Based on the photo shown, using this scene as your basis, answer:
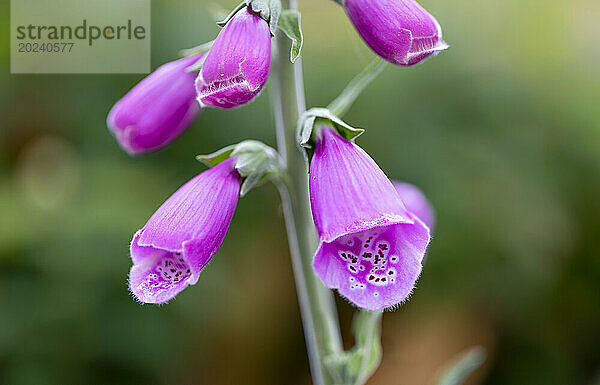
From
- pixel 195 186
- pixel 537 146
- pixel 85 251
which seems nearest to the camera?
pixel 195 186

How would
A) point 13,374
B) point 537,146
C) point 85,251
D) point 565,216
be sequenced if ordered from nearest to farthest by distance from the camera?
1. point 13,374
2. point 85,251
3. point 565,216
4. point 537,146

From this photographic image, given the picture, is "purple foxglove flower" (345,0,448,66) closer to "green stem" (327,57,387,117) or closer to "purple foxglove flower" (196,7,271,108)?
"green stem" (327,57,387,117)

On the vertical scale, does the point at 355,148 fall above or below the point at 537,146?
above

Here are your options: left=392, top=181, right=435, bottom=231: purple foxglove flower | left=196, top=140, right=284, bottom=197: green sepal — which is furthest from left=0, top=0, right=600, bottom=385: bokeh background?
left=196, top=140, right=284, bottom=197: green sepal

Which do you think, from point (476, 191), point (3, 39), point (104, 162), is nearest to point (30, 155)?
point (104, 162)

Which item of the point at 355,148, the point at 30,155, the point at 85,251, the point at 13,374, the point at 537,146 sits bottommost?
the point at 13,374

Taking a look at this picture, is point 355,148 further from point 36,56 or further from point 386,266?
point 36,56

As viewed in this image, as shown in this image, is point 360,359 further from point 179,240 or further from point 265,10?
point 265,10

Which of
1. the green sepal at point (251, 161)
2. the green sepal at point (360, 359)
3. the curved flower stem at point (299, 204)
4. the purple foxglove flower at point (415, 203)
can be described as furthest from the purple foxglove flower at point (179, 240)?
the purple foxglove flower at point (415, 203)
